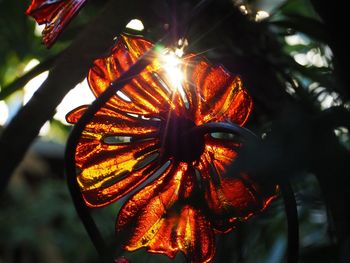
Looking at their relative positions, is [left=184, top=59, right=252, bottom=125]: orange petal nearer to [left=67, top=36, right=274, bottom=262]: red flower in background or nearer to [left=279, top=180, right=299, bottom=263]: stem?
[left=67, top=36, right=274, bottom=262]: red flower in background

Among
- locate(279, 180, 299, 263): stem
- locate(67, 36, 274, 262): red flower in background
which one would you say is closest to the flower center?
locate(67, 36, 274, 262): red flower in background

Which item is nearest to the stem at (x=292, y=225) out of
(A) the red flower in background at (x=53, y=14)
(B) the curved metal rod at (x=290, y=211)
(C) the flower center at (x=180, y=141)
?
(B) the curved metal rod at (x=290, y=211)

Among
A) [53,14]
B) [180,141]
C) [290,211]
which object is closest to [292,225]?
[290,211]

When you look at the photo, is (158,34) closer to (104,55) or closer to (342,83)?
(104,55)

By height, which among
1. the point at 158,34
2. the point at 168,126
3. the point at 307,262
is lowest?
the point at 307,262

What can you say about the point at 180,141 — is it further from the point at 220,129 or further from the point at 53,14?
the point at 53,14

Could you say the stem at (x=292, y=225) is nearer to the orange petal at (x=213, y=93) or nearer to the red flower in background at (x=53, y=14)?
the orange petal at (x=213, y=93)

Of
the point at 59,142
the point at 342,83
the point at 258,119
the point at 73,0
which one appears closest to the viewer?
the point at 342,83

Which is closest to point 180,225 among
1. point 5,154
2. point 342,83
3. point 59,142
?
point 5,154
